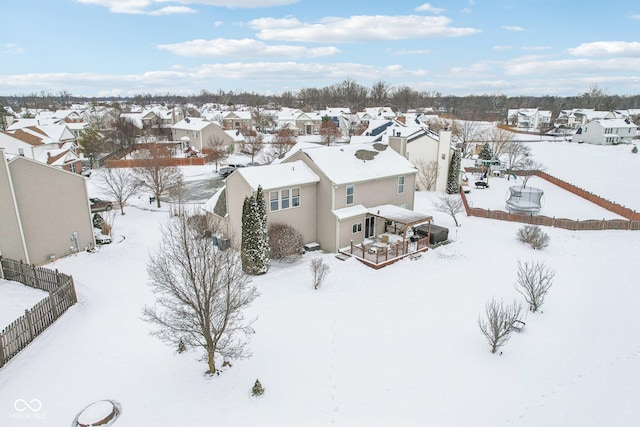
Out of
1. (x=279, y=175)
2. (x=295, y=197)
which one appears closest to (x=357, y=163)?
(x=295, y=197)

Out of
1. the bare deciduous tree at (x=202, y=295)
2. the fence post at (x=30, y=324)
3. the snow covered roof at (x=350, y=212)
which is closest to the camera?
the bare deciduous tree at (x=202, y=295)

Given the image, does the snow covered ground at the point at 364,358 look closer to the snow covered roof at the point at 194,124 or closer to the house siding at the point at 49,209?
the house siding at the point at 49,209

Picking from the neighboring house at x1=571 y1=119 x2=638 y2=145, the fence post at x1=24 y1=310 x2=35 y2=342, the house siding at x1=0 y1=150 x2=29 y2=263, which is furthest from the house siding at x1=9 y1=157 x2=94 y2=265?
the neighboring house at x1=571 y1=119 x2=638 y2=145

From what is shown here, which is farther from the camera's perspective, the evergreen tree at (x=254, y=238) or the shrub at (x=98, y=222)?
the shrub at (x=98, y=222)

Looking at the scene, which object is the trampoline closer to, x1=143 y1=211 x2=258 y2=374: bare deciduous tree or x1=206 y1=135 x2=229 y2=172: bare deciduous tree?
x1=143 y1=211 x2=258 y2=374: bare deciduous tree

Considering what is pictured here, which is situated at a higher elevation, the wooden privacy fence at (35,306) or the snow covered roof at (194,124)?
the snow covered roof at (194,124)

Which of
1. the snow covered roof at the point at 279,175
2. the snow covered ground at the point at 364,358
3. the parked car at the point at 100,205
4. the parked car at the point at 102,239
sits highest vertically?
the snow covered roof at the point at 279,175

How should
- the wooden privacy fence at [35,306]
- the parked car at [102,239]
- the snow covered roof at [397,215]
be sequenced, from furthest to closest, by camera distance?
the parked car at [102,239], the snow covered roof at [397,215], the wooden privacy fence at [35,306]

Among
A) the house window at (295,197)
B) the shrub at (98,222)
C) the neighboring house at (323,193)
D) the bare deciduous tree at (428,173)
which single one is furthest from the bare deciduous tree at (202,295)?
the bare deciduous tree at (428,173)
